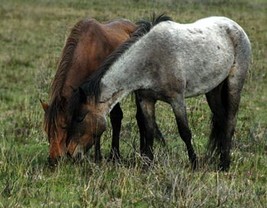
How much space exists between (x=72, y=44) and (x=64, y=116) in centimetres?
125

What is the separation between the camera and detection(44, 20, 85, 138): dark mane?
6.56m

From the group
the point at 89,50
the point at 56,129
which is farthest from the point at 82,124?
the point at 89,50

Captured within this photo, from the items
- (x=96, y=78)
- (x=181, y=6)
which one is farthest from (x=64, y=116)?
(x=181, y=6)

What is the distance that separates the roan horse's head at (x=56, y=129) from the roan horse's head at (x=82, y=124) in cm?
9

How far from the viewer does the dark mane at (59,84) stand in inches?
258

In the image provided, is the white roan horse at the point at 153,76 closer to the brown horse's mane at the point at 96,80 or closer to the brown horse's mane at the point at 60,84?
the brown horse's mane at the point at 96,80

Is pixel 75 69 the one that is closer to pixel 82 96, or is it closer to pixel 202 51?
pixel 82 96

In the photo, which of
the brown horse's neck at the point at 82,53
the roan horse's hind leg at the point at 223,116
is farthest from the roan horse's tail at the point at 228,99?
the brown horse's neck at the point at 82,53

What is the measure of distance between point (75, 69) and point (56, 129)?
95 cm

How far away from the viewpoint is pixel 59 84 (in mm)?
6895

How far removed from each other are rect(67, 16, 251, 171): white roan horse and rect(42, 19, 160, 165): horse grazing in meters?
0.15

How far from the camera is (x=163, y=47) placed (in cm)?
699

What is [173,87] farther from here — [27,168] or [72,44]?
[27,168]

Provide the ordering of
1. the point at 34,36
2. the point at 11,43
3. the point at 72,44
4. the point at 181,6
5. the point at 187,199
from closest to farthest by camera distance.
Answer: the point at 187,199, the point at 72,44, the point at 11,43, the point at 34,36, the point at 181,6
